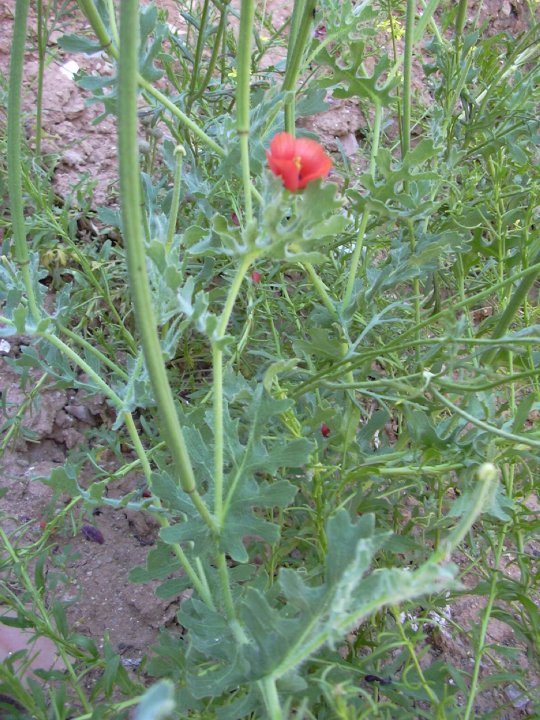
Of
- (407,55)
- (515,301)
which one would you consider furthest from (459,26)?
(515,301)

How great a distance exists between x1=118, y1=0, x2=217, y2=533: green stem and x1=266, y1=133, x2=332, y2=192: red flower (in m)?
0.17

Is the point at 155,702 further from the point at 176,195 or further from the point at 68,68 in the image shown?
the point at 68,68

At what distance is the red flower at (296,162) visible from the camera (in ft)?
2.14

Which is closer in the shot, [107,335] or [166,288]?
[166,288]

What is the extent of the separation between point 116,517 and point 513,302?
84 centimetres

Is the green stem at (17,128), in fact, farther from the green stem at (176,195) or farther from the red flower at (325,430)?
the red flower at (325,430)

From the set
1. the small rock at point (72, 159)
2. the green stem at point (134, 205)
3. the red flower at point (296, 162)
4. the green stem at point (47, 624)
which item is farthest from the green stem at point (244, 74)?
the small rock at point (72, 159)

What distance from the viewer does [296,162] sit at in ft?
2.16

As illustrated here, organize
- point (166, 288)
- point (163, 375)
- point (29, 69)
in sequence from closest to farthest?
point (163, 375) < point (166, 288) < point (29, 69)

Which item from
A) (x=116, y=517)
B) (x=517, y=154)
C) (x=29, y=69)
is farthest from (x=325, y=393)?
(x=29, y=69)

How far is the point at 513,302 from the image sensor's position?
94 cm

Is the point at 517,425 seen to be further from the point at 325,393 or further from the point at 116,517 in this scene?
the point at 116,517

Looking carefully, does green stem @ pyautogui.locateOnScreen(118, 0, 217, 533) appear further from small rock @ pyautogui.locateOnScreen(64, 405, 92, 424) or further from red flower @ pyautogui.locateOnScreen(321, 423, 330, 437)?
small rock @ pyautogui.locateOnScreen(64, 405, 92, 424)

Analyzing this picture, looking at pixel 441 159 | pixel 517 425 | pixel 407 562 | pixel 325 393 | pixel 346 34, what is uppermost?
pixel 346 34
